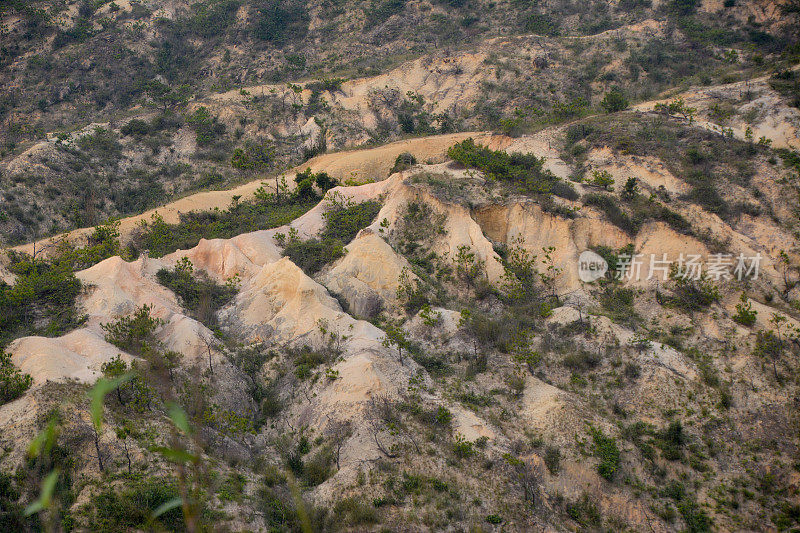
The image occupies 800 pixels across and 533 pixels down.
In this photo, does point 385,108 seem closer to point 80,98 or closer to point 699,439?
point 80,98

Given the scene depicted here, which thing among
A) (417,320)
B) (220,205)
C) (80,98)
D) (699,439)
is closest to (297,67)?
(80,98)

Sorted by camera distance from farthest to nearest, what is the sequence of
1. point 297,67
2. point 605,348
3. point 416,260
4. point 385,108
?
1. point 297,67
2. point 385,108
3. point 416,260
4. point 605,348

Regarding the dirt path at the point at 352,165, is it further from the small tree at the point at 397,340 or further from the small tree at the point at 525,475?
the small tree at the point at 525,475

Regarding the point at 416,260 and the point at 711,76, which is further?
the point at 711,76

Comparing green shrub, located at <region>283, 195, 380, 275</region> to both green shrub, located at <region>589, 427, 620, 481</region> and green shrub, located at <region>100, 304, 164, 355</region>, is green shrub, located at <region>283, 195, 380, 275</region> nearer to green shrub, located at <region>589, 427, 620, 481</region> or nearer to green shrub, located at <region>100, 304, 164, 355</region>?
green shrub, located at <region>100, 304, 164, 355</region>

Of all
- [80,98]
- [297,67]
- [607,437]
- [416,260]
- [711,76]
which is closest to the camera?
[607,437]

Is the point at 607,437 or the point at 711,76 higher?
the point at 711,76

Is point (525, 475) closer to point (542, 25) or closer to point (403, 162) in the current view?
point (403, 162)

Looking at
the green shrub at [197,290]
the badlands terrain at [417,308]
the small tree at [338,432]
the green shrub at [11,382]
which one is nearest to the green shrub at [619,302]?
the badlands terrain at [417,308]

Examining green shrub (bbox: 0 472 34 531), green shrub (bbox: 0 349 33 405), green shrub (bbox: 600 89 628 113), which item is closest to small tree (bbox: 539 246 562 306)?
green shrub (bbox: 600 89 628 113)
